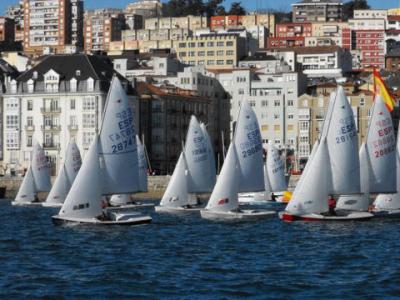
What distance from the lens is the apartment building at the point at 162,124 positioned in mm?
Result: 142500

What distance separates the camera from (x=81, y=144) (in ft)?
436

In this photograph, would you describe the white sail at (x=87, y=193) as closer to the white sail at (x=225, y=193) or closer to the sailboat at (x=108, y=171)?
the sailboat at (x=108, y=171)

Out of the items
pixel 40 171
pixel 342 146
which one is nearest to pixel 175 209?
pixel 342 146

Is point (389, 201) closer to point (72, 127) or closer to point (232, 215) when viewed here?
point (232, 215)

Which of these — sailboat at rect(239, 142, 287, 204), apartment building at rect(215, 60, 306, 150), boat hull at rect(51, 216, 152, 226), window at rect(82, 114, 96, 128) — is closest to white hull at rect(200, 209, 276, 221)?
boat hull at rect(51, 216, 152, 226)

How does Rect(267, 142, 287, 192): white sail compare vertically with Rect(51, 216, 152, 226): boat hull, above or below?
below

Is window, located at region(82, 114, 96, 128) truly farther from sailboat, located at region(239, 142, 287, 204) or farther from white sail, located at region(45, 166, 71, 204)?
white sail, located at region(45, 166, 71, 204)

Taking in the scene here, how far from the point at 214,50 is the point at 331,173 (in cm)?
12590

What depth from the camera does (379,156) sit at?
2800 inches

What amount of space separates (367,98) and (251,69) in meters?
19.0

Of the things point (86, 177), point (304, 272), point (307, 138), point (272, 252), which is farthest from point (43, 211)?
point (307, 138)

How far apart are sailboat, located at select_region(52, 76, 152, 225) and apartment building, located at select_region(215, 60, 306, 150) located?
89357 mm

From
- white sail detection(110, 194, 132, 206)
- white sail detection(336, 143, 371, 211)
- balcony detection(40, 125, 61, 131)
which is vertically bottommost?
white sail detection(110, 194, 132, 206)

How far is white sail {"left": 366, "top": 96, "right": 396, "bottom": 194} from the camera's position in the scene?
2785 inches
